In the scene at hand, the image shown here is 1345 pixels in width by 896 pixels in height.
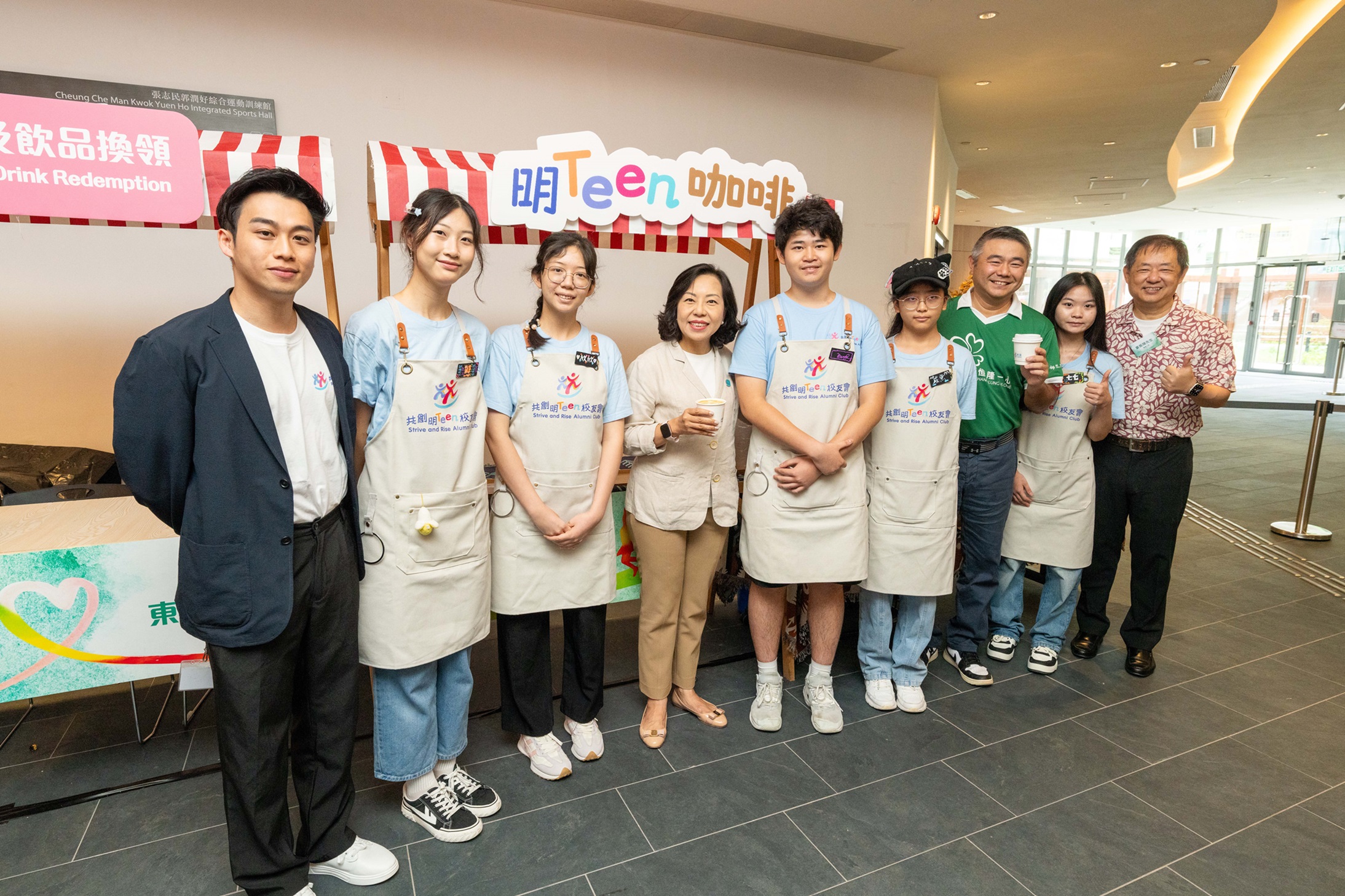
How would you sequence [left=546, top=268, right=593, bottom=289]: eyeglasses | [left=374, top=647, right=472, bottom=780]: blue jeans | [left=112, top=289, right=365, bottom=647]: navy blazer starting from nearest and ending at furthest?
[left=112, top=289, right=365, bottom=647]: navy blazer
[left=374, top=647, right=472, bottom=780]: blue jeans
[left=546, top=268, right=593, bottom=289]: eyeglasses

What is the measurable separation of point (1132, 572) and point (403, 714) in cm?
284

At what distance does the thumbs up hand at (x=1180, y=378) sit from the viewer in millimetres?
2598

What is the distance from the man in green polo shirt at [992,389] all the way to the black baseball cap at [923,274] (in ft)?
0.96

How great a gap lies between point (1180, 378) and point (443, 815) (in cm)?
285

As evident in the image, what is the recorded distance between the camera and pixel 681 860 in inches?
74.9

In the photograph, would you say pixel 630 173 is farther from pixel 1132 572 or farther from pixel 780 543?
pixel 1132 572

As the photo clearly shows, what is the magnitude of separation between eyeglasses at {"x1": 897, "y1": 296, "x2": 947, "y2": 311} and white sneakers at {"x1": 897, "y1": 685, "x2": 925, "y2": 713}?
1.40 meters

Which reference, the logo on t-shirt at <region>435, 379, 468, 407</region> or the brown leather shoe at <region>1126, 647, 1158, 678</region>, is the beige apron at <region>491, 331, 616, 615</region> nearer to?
the logo on t-shirt at <region>435, 379, 468, 407</region>

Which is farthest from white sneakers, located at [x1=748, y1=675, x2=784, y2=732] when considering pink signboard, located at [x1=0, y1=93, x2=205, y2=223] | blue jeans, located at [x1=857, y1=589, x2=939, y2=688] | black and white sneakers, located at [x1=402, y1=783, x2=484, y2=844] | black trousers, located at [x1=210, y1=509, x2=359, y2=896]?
pink signboard, located at [x1=0, y1=93, x2=205, y2=223]

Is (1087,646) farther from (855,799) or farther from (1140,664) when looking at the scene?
(855,799)

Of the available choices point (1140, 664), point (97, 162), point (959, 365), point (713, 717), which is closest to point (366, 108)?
Result: point (97, 162)

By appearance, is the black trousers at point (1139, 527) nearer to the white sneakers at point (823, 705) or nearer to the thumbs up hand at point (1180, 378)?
the thumbs up hand at point (1180, 378)

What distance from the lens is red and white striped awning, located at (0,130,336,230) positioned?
206 cm

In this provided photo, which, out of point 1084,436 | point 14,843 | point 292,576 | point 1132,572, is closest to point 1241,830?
point 1132,572
